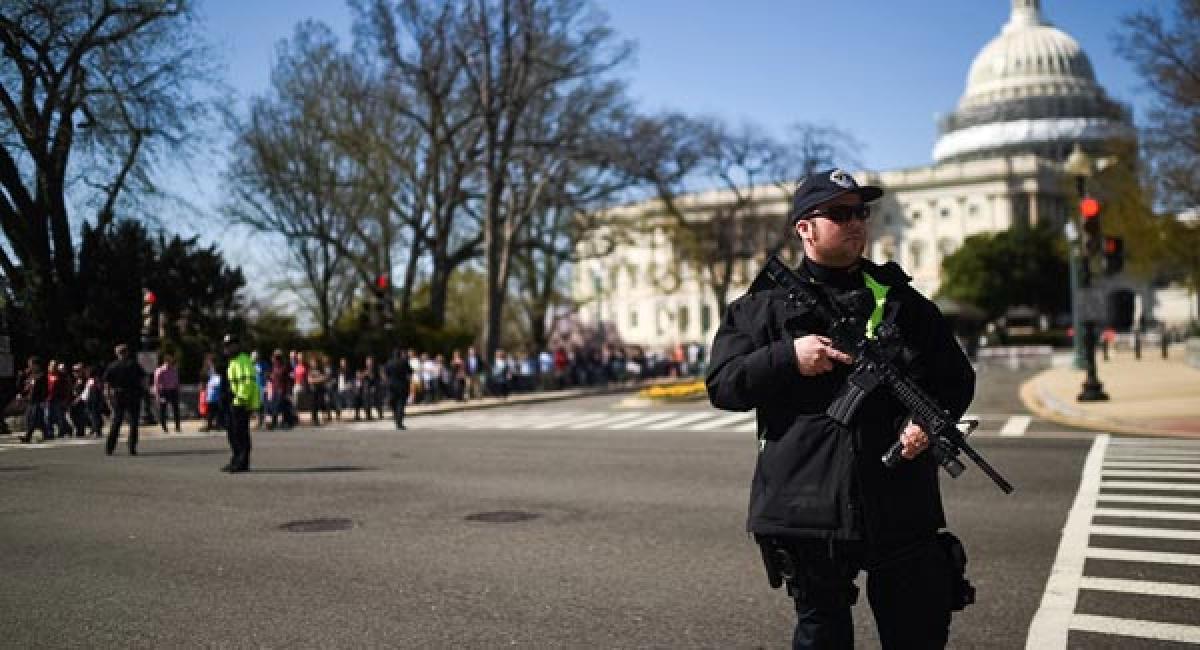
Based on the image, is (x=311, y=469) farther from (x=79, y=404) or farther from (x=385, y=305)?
(x=385, y=305)

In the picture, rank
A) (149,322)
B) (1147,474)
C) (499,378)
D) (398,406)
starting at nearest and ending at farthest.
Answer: (1147,474) → (398,406) → (149,322) → (499,378)

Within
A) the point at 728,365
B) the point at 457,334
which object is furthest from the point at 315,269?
the point at 728,365

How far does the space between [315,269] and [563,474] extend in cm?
3405

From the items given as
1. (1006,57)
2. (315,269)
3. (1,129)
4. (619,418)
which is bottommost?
(619,418)

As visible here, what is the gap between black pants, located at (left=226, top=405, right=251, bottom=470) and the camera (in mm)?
14742

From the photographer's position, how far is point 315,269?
4556cm

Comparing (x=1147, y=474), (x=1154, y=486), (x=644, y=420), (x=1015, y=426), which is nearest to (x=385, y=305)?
(x=644, y=420)

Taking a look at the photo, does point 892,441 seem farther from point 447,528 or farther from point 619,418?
point 619,418

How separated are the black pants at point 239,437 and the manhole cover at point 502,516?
5.63 meters

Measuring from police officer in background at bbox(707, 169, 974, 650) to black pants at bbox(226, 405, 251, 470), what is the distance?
12.1 m

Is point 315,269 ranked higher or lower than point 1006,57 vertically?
lower

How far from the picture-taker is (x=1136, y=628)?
232 inches

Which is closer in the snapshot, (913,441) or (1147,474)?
(913,441)

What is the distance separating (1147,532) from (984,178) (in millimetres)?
119978
